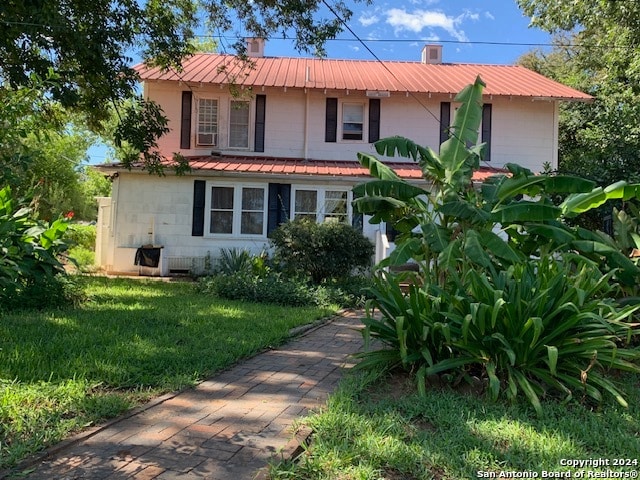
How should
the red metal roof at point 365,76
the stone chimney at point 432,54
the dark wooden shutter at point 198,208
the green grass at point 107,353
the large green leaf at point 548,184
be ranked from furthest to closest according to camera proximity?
the stone chimney at point 432,54 → the red metal roof at point 365,76 → the dark wooden shutter at point 198,208 → the large green leaf at point 548,184 → the green grass at point 107,353

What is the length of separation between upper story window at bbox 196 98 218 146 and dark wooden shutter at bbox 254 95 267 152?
4.57 feet

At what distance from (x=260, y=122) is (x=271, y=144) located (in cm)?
83

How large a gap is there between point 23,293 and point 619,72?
18383 millimetres

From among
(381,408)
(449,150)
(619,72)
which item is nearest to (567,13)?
(619,72)

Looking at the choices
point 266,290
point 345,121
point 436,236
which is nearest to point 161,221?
point 266,290

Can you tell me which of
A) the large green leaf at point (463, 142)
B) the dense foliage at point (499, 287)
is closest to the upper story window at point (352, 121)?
the large green leaf at point (463, 142)

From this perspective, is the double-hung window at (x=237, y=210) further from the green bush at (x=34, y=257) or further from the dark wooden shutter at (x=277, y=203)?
the green bush at (x=34, y=257)

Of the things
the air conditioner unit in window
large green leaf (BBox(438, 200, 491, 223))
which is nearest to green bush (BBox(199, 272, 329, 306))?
large green leaf (BBox(438, 200, 491, 223))

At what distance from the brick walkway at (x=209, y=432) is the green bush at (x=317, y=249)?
6279mm

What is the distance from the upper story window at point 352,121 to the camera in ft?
57.4

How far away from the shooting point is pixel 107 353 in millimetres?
5488

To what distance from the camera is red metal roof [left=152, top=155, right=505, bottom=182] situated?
14945 millimetres

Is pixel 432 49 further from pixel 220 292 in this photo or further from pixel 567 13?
pixel 220 292

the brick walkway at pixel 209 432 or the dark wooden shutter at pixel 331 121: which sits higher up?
the dark wooden shutter at pixel 331 121
